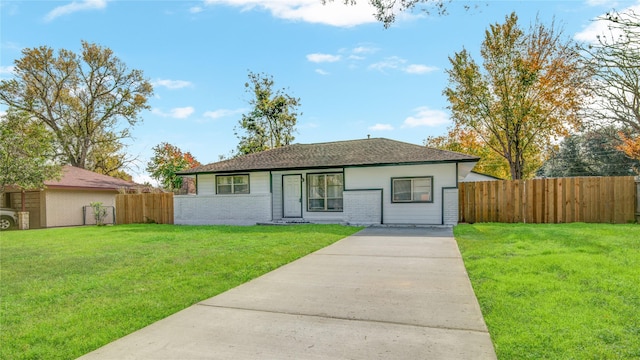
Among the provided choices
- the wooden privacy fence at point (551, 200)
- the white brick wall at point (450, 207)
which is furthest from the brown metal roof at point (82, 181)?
the wooden privacy fence at point (551, 200)

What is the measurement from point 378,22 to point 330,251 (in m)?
4.90

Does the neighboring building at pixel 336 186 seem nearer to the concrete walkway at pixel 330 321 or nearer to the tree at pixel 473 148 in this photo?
the concrete walkway at pixel 330 321

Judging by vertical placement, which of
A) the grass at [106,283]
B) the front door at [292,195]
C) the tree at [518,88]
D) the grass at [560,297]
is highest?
the tree at [518,88]

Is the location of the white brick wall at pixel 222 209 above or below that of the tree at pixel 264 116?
below

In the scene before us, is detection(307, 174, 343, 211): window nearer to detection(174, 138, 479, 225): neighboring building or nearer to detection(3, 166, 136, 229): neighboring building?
detection(174, 138, 479, 225): neighboring building

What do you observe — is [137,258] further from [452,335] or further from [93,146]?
[93,146]

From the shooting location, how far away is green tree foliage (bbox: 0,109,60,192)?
11633mm

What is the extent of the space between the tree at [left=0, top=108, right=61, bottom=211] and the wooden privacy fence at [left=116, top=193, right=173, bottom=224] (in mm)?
5635

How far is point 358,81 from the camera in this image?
1894 centimetres

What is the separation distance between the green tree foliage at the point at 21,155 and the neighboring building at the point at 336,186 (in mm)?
5981

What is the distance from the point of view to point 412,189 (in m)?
15.1

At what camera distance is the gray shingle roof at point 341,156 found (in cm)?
1486

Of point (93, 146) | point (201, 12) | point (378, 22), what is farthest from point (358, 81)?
point (93, 146)

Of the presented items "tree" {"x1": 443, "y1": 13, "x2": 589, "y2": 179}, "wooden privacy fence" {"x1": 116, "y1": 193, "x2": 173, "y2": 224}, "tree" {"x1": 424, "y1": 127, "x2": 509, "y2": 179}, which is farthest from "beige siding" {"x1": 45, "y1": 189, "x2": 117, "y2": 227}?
"tree" {"x1": 424, "y1": 127, "x2": 509, "y2": 179}
